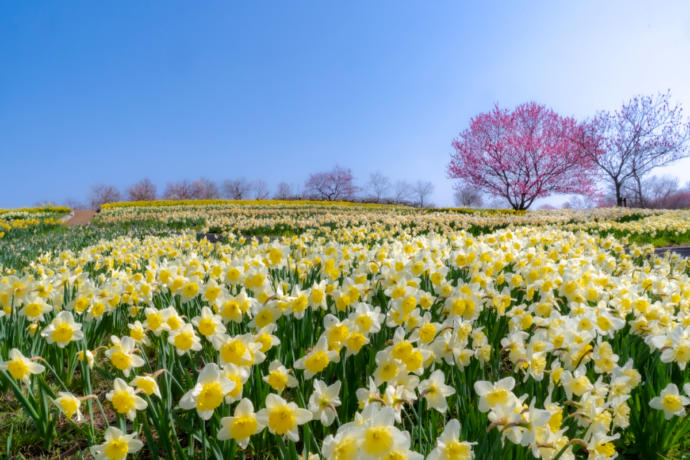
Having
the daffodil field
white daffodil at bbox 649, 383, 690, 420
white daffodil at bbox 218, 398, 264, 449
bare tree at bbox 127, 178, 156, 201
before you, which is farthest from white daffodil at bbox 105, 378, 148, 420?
bare tree at bbox 127, 178, 156, 201

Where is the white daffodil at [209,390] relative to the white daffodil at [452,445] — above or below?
above

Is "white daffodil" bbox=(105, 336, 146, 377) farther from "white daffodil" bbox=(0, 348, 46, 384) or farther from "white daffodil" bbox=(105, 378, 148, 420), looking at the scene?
"white daffodil" bbox=(0, 348, 46, 384)

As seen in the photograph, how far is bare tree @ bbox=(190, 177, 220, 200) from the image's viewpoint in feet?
175

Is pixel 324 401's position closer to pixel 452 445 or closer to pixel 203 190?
pixel 452 445

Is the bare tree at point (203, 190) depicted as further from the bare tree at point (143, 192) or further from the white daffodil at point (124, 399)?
the white daffodil at point (124, 399)

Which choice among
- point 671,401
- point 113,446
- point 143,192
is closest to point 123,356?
point 113,446

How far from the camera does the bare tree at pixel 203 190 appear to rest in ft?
175

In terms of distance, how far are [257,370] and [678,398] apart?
1428 mm

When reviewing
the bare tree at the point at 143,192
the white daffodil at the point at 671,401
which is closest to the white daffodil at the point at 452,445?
the white daffodil at the point at 671,401

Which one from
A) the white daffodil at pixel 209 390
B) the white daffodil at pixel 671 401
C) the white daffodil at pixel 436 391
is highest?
the white daffodil at pixel 209 390

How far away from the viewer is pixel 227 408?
1310 mm

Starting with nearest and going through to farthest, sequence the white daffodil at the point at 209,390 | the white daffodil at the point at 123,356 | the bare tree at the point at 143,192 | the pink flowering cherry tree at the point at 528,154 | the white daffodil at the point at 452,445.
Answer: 1. the white daffodil at the point at 452,445
2. the white daffodil at the point at 209,390
3. the white daffodil at the point at 123,356
4. the pink flowering cherry tree at the point at 528,154
5. the bare tree at the point at 143,192

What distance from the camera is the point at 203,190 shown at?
53.8 meters

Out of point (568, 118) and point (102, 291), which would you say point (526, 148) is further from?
point (102, 291)
